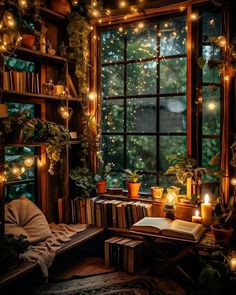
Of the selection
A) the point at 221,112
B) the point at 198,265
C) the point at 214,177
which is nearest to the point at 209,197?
the point at 214,177

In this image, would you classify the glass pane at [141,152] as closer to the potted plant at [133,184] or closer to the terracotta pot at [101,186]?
the potted plant at [133,184]

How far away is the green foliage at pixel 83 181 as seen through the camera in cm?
364

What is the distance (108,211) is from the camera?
11.7ft

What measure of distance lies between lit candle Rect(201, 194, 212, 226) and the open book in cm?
10

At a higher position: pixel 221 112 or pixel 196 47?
pixel 196 47

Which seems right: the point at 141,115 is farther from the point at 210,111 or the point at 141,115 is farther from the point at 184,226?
the point at 184,226

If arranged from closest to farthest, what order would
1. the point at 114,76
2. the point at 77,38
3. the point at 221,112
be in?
the point at 221,112 → the point at 77,38 → the point at 114,76

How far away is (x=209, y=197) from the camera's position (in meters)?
3.30

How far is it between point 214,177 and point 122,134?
1205 millimetres

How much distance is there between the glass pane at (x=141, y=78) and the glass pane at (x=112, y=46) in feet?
0.76

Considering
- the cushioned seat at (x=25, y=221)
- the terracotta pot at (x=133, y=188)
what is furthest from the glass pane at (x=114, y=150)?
the cushioned seat at (x=25, y=221)

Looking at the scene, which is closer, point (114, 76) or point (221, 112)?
point (221, 112)

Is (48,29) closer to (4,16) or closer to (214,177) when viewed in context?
(4,16)

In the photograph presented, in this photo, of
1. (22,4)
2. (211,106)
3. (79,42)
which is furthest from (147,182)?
(22,4)
